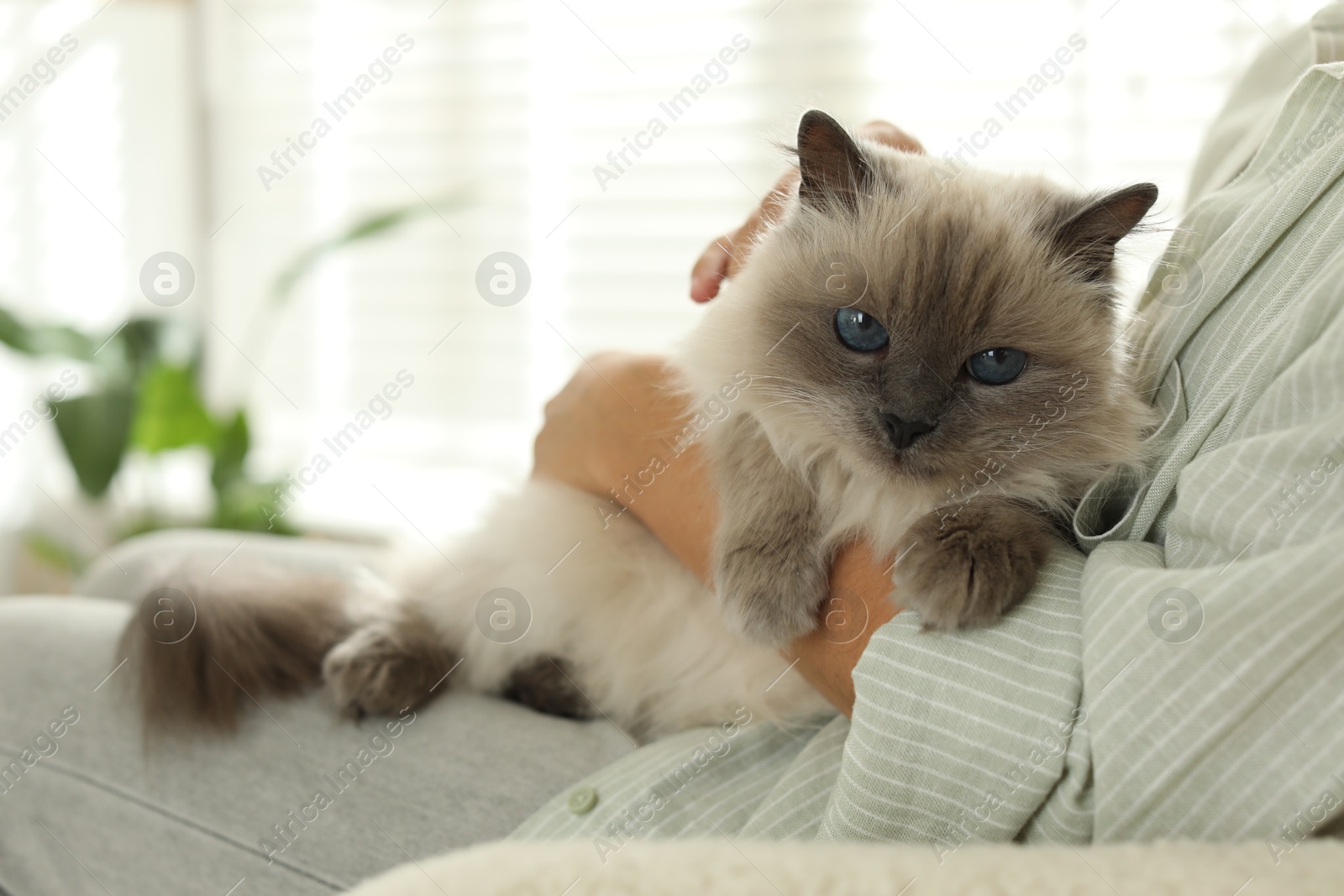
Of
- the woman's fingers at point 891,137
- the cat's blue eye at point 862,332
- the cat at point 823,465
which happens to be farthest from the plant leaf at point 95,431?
the cat's blue eye at point 862,332

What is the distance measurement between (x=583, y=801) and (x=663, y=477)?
0.48 meters

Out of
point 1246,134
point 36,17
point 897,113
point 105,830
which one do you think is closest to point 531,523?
point 105,830

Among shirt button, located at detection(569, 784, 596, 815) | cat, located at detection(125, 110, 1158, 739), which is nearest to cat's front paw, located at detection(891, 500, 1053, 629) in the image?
cat, located at detection(125, 110, 1158, 739)

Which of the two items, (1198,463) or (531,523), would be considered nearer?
(1198,463)

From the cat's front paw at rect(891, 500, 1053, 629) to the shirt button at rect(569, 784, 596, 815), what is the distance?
42 centimetres

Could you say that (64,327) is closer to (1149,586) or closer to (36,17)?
(36,17)

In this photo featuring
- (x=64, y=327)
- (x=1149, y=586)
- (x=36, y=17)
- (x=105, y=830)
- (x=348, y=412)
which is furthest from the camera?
(x=348, y=412)

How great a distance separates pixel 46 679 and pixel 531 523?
0.71m

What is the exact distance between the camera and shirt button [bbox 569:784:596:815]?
3.51ft

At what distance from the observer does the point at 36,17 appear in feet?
11.3

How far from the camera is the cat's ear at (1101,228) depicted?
1.06 metres

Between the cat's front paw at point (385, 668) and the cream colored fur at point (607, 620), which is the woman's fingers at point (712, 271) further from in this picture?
the cat's front paw at point (385, 668)

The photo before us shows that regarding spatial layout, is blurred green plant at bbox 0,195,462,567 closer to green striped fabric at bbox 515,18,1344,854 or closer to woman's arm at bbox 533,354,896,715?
woman's arm at bbox 533,354,896,715

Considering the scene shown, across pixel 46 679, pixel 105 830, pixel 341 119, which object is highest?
pixel 341 119
